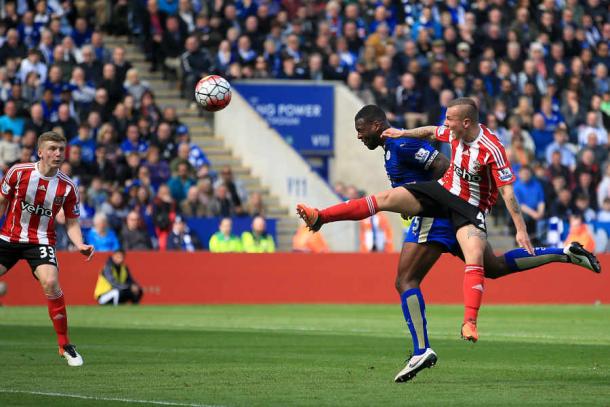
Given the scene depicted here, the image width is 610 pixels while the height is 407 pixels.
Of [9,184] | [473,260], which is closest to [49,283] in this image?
[9,184]

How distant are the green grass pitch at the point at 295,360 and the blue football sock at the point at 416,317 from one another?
0.30 m

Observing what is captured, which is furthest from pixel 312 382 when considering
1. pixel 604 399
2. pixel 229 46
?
pixel 229 46

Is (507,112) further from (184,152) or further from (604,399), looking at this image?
(604,399)

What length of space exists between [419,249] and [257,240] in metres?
14.2

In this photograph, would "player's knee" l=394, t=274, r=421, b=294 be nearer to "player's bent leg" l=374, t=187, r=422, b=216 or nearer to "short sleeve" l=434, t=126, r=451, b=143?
"player's bent leg" l=374, t=187, r=422, b=216

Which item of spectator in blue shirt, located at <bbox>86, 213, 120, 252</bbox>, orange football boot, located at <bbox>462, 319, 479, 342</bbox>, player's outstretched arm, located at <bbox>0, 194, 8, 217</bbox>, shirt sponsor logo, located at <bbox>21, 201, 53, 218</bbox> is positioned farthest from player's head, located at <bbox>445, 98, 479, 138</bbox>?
spectator in blue shirt, located at <bbox>86, 213, 120, 252</bbox>

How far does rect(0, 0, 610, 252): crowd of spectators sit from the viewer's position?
1000 inches

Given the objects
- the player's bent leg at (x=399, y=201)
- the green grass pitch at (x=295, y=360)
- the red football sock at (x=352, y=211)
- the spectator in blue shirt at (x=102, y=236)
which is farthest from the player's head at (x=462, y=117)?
the spectator in blue shirt at (x=102, y=236)

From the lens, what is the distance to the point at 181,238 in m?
25.4

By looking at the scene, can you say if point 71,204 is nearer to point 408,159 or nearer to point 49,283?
point 49,283

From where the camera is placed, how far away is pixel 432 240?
458 inches

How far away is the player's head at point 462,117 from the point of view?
1145 cm

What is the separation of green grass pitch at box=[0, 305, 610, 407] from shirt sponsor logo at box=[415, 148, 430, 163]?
1.80 meters

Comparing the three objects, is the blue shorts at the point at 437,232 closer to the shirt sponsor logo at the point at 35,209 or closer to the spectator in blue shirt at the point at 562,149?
the shirt sponsor logo at the point at 35,209
